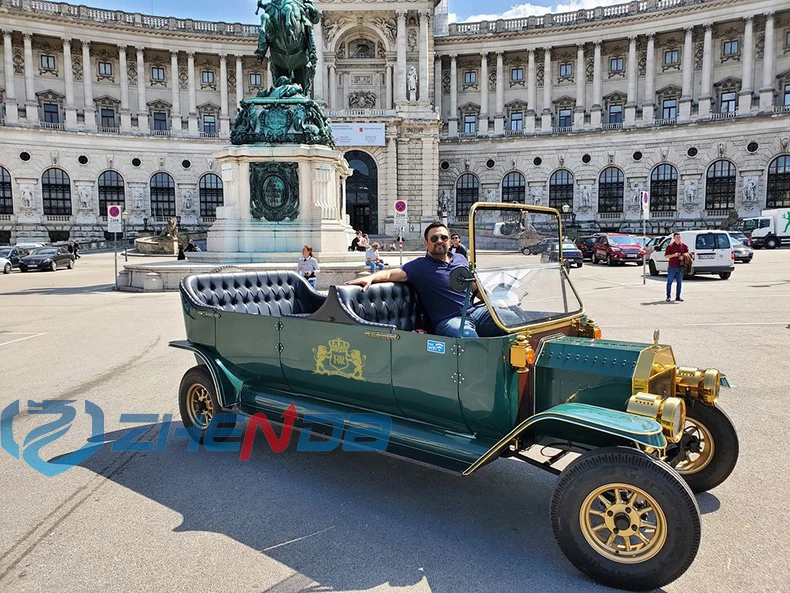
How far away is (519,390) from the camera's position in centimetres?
394

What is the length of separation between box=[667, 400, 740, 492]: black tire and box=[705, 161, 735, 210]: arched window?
5837 centimetres

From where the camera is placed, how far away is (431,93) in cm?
5797

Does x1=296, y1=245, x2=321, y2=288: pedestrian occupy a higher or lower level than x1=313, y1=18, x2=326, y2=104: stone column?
lower

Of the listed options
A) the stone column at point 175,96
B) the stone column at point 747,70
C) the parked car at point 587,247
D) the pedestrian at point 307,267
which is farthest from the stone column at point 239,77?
the pedestrian at point 307,267

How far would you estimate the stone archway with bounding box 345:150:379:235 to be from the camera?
5703 centimetres

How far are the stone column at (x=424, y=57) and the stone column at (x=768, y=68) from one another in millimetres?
29594

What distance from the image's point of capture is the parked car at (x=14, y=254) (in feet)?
105

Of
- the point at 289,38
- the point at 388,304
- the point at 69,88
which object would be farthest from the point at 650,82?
the point at 388,304

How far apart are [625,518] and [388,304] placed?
2677 millimetres

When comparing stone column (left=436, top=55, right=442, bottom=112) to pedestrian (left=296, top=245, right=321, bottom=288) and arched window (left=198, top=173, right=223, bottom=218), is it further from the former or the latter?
pedestrian (left=296, top=245, right=321, bottom=288)

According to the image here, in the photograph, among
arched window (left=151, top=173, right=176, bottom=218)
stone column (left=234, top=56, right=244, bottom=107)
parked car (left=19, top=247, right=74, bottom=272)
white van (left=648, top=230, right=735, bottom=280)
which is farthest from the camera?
stone column (left=234, top=56, right=244, bottom=107)

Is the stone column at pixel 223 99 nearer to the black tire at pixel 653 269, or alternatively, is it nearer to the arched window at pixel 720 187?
the arched window at pixel 720 187

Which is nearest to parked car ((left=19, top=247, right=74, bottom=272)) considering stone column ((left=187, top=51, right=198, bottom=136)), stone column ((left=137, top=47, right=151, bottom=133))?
stone column ((left=137, top=47, right=151, bottom=133))

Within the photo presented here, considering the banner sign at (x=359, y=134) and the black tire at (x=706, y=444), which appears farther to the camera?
the banner sign at (x=359, y=134)
